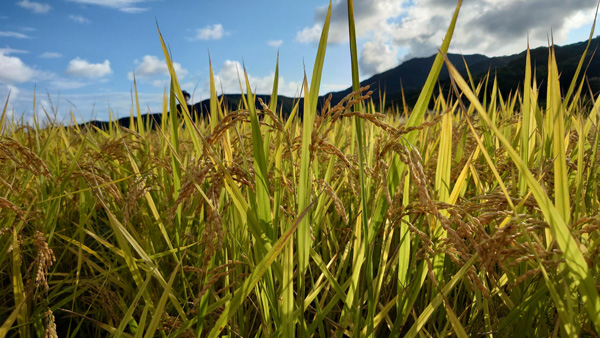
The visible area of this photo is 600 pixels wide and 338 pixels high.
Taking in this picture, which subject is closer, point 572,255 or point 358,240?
point 572,255

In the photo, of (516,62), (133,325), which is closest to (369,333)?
(133,325)

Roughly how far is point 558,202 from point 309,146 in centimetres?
53

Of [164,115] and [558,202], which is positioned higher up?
[164,115]

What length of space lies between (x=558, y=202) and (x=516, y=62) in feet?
177

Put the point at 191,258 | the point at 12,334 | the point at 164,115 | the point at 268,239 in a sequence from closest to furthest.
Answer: the point at 268,239 → the point at 12,334 → the point at 191,258 → the point at 164,115

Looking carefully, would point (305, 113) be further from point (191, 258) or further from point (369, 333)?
point (191, 258)

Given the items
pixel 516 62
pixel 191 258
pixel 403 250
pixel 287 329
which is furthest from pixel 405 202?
pixel 516 62

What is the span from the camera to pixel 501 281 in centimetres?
120

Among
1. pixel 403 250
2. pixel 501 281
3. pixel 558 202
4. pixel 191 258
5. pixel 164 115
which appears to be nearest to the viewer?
pixel 558 202

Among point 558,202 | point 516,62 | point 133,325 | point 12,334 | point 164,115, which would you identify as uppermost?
point 516,62

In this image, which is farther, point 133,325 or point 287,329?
point 133,325

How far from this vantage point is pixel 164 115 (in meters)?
1.88

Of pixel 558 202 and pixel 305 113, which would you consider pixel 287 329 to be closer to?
pixel 305 113

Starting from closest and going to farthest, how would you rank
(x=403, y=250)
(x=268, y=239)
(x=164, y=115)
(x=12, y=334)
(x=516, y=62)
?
(x=268, y=239) → (x=403, y=250) → (x=12, y=334) → (x=164, y=115) → (x=516, y=62)
